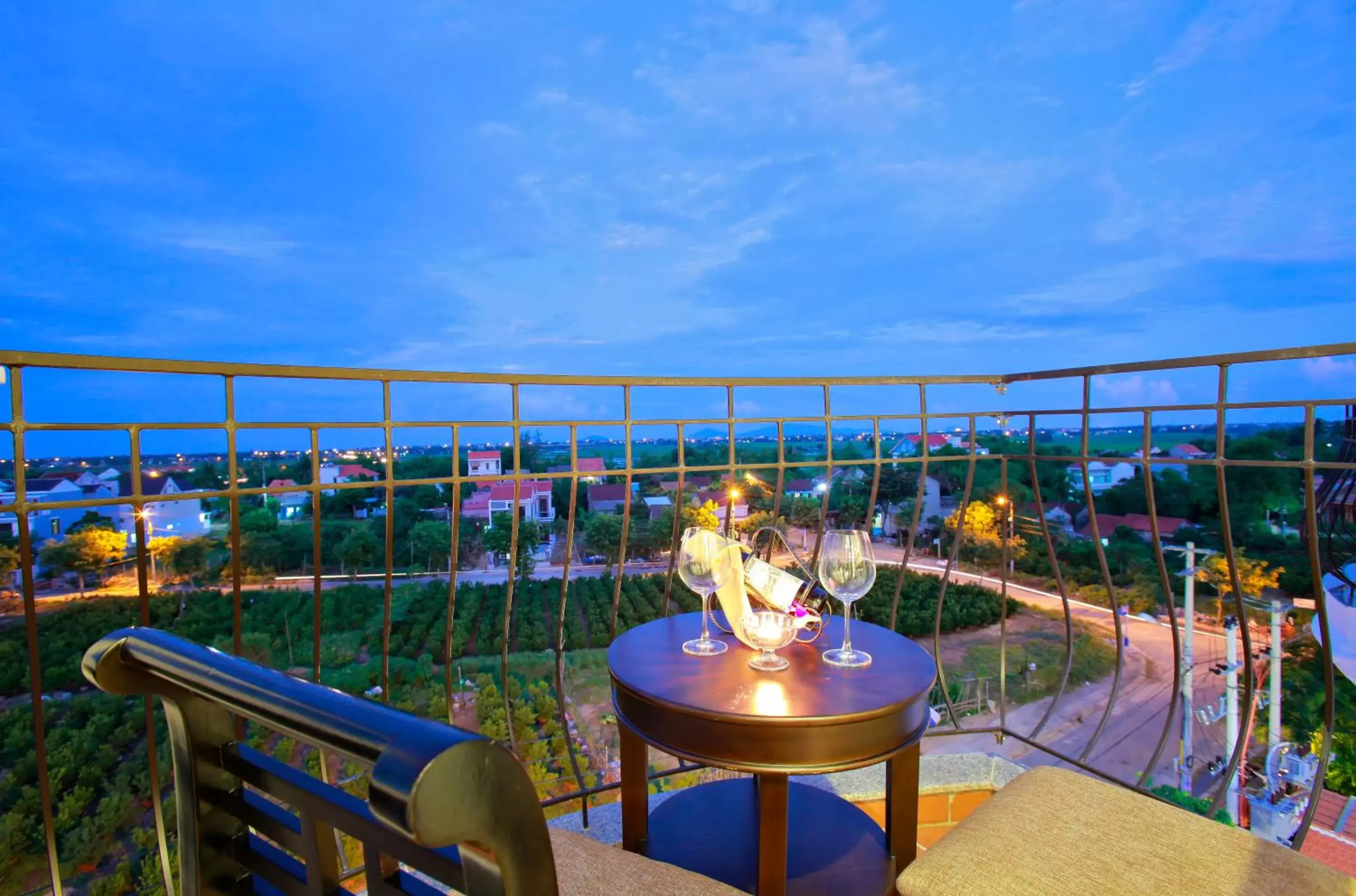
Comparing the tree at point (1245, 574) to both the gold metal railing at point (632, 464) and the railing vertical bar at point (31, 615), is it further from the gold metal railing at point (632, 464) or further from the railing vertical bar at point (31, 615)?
the railing vertical bar at point (31, 615)

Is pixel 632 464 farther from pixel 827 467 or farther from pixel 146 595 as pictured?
pixel 146 595

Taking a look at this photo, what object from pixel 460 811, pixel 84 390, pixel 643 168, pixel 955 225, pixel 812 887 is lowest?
pixel 812 887

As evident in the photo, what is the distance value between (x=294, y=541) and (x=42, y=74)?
23832 millimetres

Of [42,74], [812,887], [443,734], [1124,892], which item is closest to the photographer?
[443,734]

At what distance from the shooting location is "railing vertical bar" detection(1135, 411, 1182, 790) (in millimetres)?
1967

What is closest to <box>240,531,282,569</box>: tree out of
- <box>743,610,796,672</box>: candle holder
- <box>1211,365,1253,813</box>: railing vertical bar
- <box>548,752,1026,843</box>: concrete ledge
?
<box>548,752,1026,843</box>: concrete ledge

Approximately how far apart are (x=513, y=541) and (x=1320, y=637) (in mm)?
2309

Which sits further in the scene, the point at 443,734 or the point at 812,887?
the point at 812,887

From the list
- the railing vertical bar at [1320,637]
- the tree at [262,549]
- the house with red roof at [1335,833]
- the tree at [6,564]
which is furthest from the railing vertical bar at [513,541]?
the house with red roof at [1335,833]

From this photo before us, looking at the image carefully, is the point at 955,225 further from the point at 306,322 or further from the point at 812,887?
the point at 306,322

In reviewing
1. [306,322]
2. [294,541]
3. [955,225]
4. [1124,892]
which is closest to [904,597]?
[294,541]

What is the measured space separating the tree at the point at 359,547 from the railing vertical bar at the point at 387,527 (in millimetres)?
653

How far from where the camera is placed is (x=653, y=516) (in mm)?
4496

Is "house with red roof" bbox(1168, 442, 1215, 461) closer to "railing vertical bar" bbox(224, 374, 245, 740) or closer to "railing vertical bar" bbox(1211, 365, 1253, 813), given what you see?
"railing vertical bar" bbox(1211, 365, 1253, 813)
